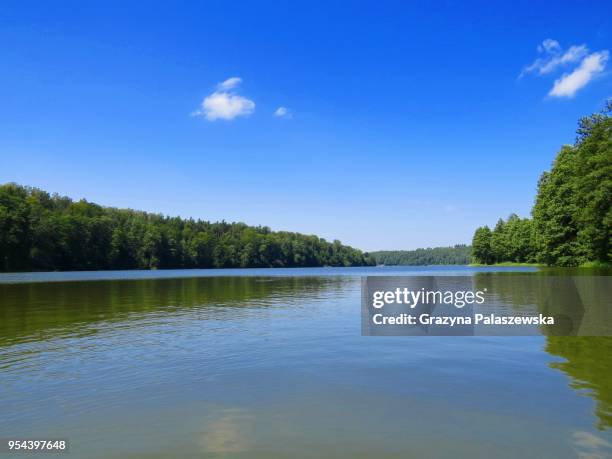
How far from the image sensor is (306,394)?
36.5 ft

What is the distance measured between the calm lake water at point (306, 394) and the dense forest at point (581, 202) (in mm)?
57109

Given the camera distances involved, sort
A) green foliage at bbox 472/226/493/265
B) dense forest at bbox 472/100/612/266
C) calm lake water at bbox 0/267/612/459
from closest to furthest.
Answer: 1. calm lake water at bbox 0/267/612/459
2. dense forest at bbox 472/100/612/266
3. green foliage at bbox 472/226/493/265

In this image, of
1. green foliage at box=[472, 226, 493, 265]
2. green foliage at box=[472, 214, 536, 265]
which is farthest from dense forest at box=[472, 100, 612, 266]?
green foliage at box=[472, 226, 493, 265]

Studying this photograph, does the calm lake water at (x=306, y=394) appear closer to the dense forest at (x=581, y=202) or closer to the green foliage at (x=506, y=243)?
the dense forest at (x=581, y=202)

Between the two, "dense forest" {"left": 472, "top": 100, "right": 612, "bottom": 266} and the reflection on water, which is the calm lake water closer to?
the reflection on water

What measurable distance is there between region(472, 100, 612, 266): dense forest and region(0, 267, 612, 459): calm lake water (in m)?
57.1

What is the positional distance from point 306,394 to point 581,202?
78483mm

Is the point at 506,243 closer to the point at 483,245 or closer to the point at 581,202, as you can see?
the point at 483,245

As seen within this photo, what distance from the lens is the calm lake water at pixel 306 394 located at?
26.6 ft

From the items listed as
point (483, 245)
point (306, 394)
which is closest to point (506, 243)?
point (483, 245)

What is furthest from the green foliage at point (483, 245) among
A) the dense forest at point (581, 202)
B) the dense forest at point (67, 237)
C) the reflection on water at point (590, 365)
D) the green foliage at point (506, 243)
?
the reflection on water at point (590, 365)

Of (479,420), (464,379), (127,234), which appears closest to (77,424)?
(479,420)

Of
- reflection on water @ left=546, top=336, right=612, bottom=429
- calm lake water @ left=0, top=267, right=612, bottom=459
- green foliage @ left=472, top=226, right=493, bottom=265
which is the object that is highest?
green foliage @ left=472, top=226, right=493, bottom=265

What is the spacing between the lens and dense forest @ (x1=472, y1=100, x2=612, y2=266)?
64562 millimetres
